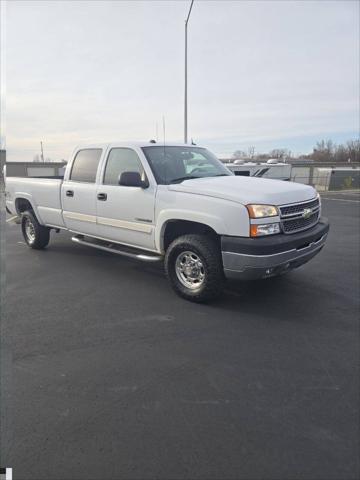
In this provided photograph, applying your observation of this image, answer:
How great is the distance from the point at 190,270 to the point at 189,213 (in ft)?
2.18

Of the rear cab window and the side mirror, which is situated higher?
the rear cab window

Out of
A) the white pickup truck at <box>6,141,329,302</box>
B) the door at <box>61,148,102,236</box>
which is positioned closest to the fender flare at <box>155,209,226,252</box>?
the white pickup truck at <box>6,141,329,302</box>

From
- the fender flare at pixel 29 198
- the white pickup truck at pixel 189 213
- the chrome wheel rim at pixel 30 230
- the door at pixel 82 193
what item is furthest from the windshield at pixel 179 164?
the chrome wheel rim at pixel 30 230

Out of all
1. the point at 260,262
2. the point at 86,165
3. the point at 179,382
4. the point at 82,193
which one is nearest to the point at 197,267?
the point at 260,262

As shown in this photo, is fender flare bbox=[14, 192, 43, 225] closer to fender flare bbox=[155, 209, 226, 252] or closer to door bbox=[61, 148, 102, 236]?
door bbox=[61, 148, 102, 236]

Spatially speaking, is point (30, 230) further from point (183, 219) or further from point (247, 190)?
point (247, 190)

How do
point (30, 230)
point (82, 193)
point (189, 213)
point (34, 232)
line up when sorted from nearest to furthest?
point (189, 213)
point (82, 193)
point (34, 232)
point (30, 230)

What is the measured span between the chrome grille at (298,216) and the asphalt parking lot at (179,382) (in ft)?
2.81

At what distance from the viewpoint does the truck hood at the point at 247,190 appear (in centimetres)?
376

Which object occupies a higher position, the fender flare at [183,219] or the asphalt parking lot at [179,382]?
the fender flare at [183,219]

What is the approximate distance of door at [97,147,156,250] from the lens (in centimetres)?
459

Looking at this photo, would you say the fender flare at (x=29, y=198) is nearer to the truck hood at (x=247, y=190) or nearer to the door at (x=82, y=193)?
the door at (x=82, y=193)

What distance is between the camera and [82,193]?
17.7 ft

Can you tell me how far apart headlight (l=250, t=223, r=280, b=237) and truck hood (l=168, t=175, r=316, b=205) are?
229 mm
